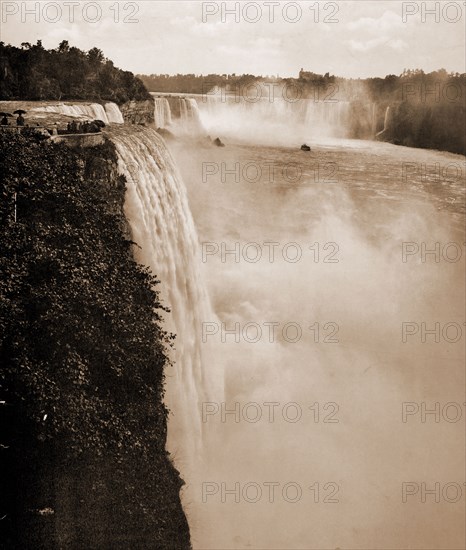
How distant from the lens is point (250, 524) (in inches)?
562

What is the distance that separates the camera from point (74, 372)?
874cm

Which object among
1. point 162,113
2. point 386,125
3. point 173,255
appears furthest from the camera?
point 386,125

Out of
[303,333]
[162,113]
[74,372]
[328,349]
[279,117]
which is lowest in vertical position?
[328,349]

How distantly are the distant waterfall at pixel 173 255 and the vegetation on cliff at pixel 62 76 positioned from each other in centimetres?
1612

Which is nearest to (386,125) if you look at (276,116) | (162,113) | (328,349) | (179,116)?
(276,116)

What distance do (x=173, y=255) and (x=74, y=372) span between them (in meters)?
5.27

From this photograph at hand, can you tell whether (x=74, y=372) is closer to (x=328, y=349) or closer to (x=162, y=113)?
(x=328, y=349)

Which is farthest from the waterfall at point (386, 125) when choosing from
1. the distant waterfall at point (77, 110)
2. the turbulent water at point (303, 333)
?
the distant waterfall at point (77, 110)

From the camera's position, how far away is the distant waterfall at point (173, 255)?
38.7 ft

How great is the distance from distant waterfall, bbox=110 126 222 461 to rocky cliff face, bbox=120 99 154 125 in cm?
1945

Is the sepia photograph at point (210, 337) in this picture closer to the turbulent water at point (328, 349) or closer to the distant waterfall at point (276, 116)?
the turbulent water at point (328, 349)

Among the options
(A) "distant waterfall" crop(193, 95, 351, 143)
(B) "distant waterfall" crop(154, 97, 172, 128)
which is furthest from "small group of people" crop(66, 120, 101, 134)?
(A) "distant waterfall" crop(193, 95, 351, 143)

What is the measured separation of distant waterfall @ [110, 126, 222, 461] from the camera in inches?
465

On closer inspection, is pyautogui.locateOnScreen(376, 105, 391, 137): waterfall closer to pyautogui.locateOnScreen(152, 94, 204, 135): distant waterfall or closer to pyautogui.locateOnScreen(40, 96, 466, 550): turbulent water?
pyautogui.locateOnScreen(40, 96, 466, 550): turbulent water
